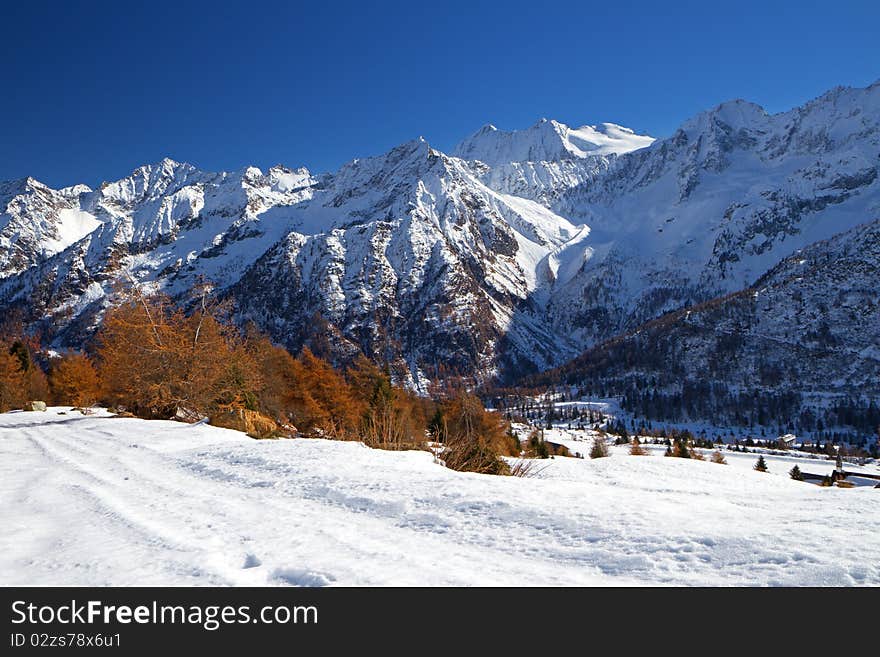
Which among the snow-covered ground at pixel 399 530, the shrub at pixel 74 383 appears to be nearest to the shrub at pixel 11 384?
the shrub at pixel 74 383

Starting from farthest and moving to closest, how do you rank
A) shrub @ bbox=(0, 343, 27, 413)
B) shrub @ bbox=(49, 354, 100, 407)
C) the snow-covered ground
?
shrub @ bbox=(49, 354, 100, 407), shrub @ bbox=(0, 343, 27, 413), the snow-covered ground

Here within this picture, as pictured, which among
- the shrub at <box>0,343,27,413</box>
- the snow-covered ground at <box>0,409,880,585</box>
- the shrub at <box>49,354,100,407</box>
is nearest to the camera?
the snow-covered ground at <box>0,409,880,585</box>

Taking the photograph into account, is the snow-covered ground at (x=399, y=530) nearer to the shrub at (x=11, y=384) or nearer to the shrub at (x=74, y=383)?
the shrub at (x=74, y=383)

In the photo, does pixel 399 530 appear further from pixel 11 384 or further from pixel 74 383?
pixel 74 383

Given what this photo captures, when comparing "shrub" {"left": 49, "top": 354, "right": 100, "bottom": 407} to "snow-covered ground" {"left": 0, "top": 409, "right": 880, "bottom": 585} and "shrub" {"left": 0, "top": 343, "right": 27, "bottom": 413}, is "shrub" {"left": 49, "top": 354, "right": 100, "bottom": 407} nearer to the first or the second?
"shrub" {"left": 0, "top": 343, "right": 27, "bottom": 413}

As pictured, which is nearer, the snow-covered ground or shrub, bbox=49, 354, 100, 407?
the snow-covered ground

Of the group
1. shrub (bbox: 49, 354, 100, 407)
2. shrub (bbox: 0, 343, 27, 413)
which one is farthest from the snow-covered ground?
shrub (bbox: 0, 343, 27, 413)

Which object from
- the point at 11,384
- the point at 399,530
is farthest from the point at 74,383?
the point at 399,530

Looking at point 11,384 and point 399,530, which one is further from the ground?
point 399,530

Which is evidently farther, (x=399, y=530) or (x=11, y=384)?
(x=11, y=384)

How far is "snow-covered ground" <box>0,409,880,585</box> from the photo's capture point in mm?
2949

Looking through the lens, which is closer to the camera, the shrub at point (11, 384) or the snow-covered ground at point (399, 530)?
the snow-covered ground at point (399, 530)

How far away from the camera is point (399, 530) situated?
3.93 meters

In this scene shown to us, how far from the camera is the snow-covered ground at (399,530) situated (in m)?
2.95
